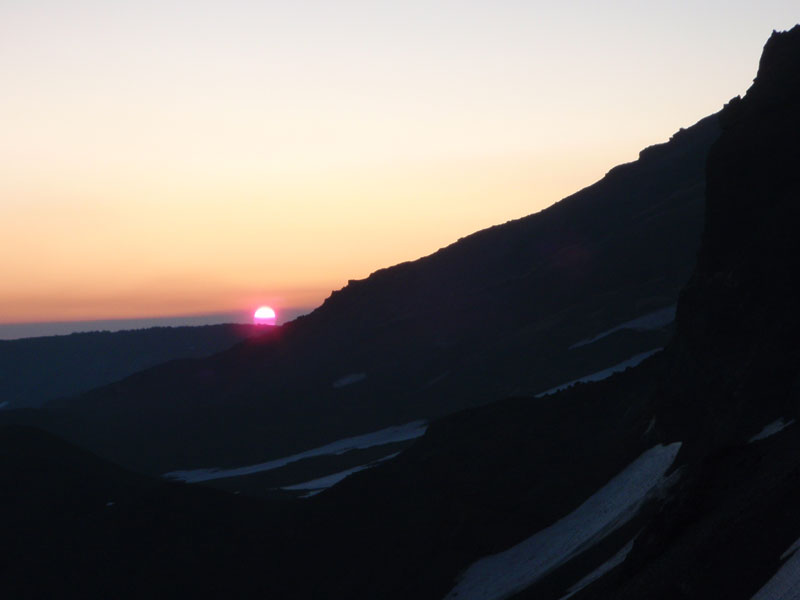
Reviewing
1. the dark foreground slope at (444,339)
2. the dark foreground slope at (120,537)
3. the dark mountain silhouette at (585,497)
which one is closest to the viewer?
the dark mountain silhouette at (585,497)

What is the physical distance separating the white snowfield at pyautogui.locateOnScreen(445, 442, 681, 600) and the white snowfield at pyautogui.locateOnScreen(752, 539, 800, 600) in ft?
50.1

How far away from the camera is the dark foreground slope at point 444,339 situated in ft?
331

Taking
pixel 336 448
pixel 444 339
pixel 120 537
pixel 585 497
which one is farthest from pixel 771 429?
pixel 444 339

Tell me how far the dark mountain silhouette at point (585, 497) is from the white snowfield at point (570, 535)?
0.36 feet

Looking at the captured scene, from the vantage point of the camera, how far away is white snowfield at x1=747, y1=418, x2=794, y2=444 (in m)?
29.3

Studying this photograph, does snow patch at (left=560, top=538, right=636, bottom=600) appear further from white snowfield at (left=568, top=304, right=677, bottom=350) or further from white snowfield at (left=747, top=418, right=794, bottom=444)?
white snowfield at (left=568, top=304, right=677, bottom=350)

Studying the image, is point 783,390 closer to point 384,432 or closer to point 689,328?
point 689,328

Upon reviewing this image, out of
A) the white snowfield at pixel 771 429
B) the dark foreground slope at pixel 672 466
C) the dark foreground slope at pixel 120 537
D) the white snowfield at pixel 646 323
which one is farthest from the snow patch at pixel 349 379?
the white snowfield at pixel 771 429

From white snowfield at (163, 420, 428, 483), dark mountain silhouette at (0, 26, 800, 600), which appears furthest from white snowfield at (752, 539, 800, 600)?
white snowfield at (163, 420, 428, 483)

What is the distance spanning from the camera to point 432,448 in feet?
191

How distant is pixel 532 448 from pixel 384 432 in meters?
54.4

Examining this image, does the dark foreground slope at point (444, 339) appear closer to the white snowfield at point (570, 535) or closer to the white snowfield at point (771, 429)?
the white snowfield at point (570, 535)

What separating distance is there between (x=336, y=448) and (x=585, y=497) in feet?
206

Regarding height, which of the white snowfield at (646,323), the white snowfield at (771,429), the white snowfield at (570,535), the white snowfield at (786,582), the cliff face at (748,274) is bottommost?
the white snowfield at (570,535)
